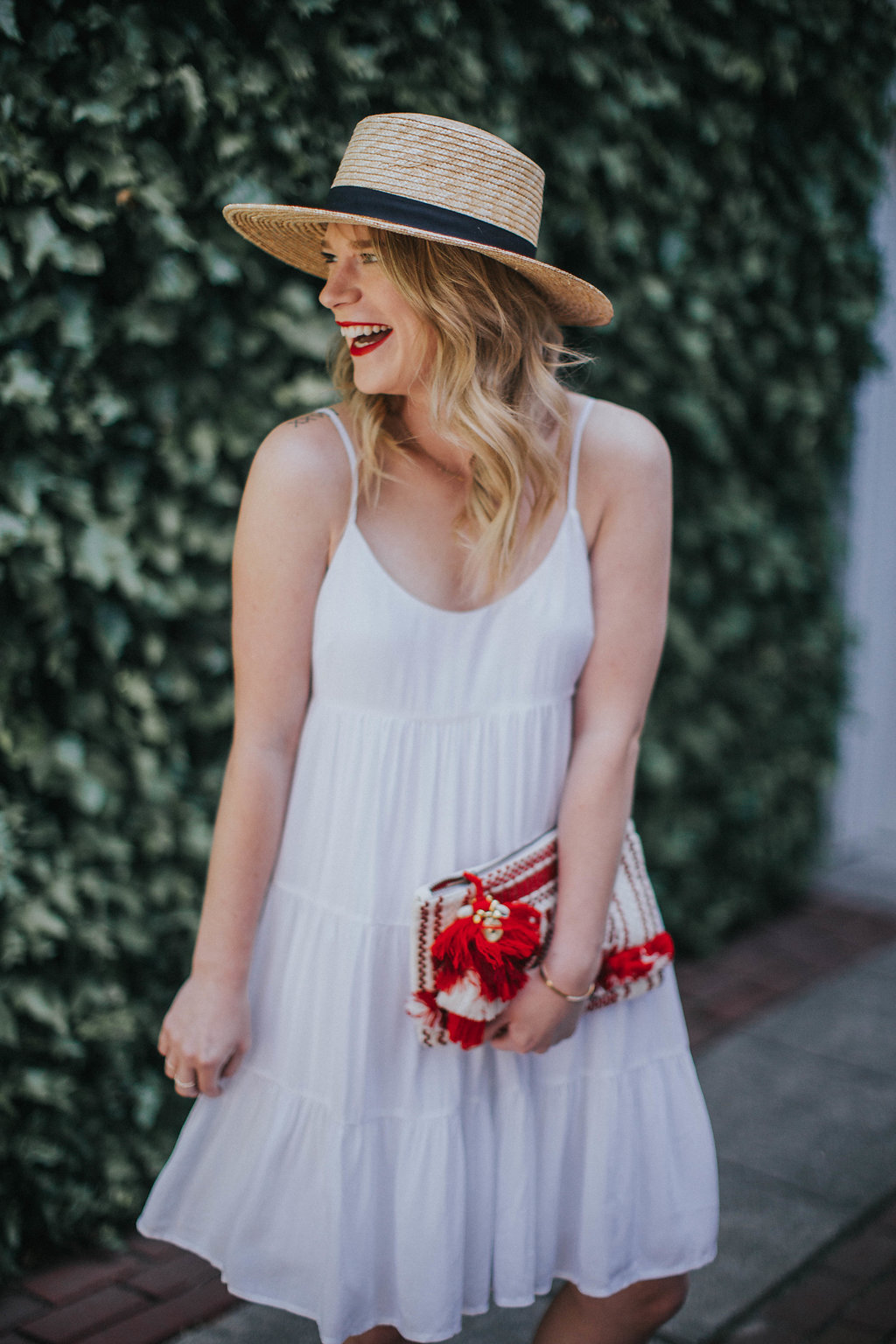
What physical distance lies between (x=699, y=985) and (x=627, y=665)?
8.34ft

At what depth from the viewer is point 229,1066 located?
1.69 meters

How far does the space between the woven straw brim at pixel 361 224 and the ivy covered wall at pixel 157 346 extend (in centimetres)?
56

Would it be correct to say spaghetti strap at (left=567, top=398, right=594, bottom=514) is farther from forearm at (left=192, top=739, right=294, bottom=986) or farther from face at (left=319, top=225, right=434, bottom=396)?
forearm at (left=192, top=739, right=294, bottom=986)

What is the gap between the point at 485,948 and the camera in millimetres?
1567

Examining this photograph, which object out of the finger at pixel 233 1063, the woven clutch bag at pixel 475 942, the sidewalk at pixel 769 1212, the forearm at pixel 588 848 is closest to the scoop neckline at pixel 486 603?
the forearm at pixel 588 848

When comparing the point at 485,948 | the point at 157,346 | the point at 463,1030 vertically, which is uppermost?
the point at 157,346

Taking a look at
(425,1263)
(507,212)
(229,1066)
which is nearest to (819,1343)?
(425,1263)

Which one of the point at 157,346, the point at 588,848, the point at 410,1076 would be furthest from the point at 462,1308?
the point at 157,346

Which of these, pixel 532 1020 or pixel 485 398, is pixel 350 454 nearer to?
pixel 485 398

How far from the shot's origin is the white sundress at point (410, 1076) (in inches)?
63.5

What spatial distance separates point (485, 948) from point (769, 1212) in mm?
1666

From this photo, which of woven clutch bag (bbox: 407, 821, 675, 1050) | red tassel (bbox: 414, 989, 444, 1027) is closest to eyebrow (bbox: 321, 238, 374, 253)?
woven clutch bag (bbox: 407, 821, 675, 1050)

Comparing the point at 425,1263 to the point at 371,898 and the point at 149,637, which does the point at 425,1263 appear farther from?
the point at 149,637

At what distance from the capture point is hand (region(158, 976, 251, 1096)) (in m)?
1.64
